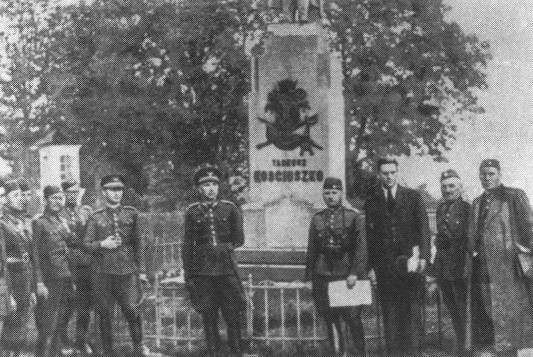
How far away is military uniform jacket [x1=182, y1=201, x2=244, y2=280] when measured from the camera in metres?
6.95

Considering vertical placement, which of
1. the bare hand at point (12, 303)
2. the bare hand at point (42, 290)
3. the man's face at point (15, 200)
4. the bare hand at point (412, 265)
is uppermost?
the man's face at point (15, 200)

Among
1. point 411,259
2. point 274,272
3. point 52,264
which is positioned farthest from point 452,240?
point 52,264

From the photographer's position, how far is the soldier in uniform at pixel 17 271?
7047 mm

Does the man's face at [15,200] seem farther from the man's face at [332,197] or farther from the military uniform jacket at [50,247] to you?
the man's face at [332,197]

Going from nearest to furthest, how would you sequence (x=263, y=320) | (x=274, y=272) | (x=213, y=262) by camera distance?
(x=213, y=262)
(x=263, y=320)
(x=274, y=272)

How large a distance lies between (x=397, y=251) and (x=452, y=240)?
616 millimetres

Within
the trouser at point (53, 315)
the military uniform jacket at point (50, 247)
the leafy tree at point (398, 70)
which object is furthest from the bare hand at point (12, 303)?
the leafy tree at point (398, 70)

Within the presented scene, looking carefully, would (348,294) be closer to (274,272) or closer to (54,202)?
(274,272)

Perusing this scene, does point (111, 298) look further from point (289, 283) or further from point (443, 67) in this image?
point (443, 67)

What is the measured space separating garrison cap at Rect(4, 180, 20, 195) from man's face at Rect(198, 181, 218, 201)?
164 cm

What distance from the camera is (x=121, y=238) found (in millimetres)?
7242

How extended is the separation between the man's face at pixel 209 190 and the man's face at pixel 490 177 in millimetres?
2352

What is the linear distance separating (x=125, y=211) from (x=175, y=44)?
1009 cm

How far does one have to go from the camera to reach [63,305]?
25.4 ft
